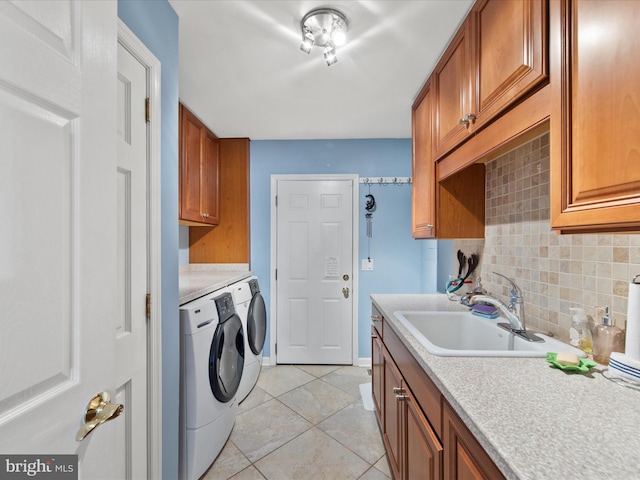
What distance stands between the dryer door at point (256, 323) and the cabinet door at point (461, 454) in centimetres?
184

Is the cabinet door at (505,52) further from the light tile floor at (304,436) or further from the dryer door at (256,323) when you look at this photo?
the dryer door at (256,323)

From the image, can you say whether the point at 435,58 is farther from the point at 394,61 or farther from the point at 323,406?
the point at 323,406

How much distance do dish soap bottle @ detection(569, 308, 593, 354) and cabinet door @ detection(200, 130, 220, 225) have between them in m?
2.57

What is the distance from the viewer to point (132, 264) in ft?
3.61

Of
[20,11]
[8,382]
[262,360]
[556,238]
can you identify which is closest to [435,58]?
[556,238]

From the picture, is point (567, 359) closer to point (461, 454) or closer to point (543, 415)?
point (543, 415)

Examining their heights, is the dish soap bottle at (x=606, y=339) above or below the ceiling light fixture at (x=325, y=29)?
below

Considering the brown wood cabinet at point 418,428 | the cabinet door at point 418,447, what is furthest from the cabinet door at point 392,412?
the cabinet door at point 418,447

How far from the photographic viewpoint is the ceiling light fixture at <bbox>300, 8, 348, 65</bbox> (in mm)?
1348

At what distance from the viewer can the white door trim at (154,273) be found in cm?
120

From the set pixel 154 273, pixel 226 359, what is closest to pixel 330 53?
pixel 154 273

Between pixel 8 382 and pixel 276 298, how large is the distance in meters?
2.61

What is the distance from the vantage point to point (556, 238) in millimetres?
1252

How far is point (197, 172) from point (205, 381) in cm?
171
